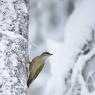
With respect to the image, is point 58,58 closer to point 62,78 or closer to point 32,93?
point 62,78

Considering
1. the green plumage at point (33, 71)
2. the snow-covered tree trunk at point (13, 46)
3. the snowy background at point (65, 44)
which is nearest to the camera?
the snow-covered tree trunk at point (13, 46)

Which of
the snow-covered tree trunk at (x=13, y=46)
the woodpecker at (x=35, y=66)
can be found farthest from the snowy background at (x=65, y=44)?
the snow-covered tree trunk at (x=13, y=46)

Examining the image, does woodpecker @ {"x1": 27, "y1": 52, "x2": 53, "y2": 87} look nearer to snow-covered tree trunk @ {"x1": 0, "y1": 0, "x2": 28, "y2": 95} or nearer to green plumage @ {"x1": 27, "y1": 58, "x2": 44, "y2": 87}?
green plumage @ {"x1": 27, "y1": 58, "x2": 44, "y2": 87}

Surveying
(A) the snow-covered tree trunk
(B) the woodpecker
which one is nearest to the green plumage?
(B) the woodpecker

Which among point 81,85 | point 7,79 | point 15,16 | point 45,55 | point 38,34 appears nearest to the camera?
point 7,79

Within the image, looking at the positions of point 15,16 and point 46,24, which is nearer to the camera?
point 15,16

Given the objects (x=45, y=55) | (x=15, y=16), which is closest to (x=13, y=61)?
(x=15, y=16)

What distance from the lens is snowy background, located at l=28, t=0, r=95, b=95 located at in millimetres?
4500

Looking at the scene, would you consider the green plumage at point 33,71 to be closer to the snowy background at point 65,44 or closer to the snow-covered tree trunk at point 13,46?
the snow-covered tree trunk at point 13,46

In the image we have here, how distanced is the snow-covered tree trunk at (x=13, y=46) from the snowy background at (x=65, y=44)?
202cm

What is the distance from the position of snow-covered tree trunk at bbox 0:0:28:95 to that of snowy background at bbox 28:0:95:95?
2.02 m

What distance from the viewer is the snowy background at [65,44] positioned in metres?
4.50

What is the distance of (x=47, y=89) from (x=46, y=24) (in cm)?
84

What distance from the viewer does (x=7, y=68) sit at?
2115 millimetres
